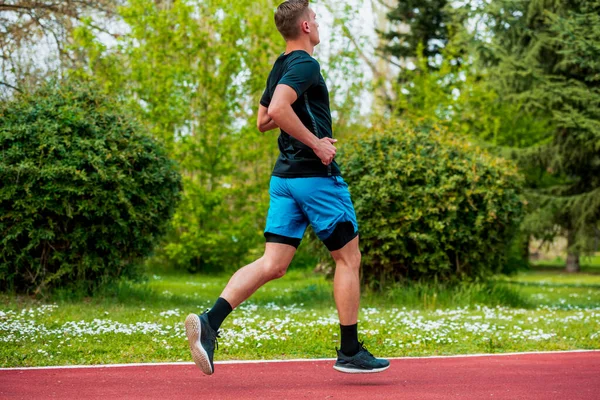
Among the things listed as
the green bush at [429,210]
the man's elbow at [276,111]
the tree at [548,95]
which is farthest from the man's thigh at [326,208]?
the tree at [548,95]

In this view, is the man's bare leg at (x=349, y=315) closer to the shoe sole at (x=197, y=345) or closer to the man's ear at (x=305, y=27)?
the shoe sole at (x=197, y=345)

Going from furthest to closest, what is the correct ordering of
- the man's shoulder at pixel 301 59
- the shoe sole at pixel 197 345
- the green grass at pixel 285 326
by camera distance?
the green grass at pixel 285 326
the man's shoulder at pixel 301 59
the shoe sole at pixel 197 345

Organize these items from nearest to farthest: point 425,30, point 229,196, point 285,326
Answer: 1. point 285,326
2. point 229,196
3. point 425,30

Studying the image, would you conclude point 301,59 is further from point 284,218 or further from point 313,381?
point 313,381

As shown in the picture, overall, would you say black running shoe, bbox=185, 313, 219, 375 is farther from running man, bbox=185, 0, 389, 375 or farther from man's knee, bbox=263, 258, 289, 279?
man's knee, bbox=263, 258, 289, 279

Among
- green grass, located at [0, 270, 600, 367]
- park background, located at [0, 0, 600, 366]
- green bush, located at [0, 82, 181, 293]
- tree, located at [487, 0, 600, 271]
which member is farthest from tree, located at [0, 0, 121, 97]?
tree, located at [487, 0, 600, 271]

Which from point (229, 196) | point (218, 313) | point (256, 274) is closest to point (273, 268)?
point (256, 274)

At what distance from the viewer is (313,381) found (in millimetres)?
4961

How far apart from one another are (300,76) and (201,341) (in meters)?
1.62

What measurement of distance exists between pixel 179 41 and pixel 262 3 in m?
3.40

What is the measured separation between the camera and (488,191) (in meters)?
11.0

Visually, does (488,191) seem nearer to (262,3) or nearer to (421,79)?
(262,3)

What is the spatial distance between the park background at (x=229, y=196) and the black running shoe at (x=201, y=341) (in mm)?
1495

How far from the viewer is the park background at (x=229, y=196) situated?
24.8 ft
